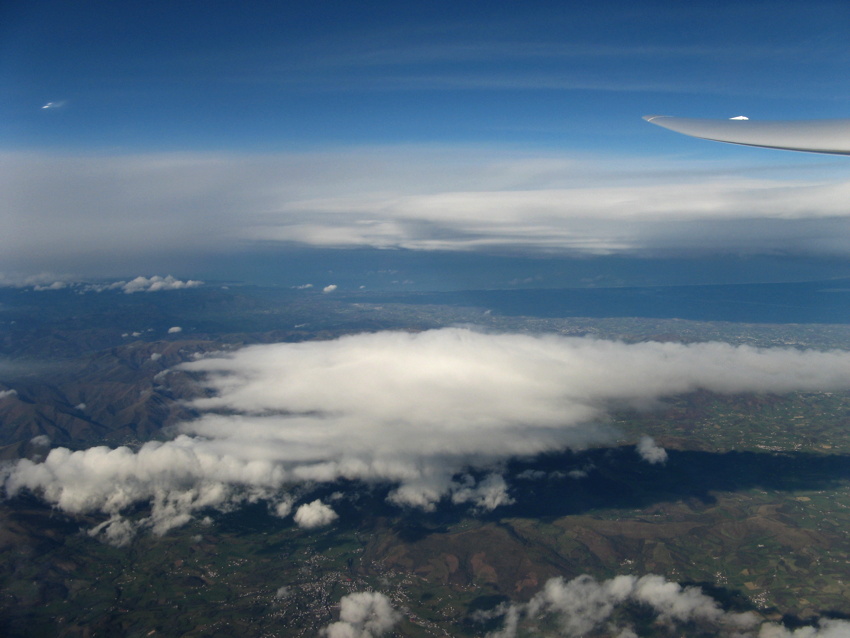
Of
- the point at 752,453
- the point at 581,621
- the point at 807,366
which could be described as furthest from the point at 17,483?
the point at 807,366

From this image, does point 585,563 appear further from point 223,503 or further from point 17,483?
point 17,483

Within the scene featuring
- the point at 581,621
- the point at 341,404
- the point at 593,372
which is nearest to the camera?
the point at 581,621

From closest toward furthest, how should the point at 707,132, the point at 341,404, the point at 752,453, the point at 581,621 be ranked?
the point at 707,132
the point at 581,621
the point at 752,453
the point at 341,404

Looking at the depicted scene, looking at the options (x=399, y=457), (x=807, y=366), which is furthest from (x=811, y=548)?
(x=807, y=366)

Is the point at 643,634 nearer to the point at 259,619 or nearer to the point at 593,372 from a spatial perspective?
the point at 259,619

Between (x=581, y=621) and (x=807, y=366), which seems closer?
(x=581, y=621)

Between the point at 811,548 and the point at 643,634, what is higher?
the point at 811,548

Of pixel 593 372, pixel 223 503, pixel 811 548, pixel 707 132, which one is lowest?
pixel 223 503
